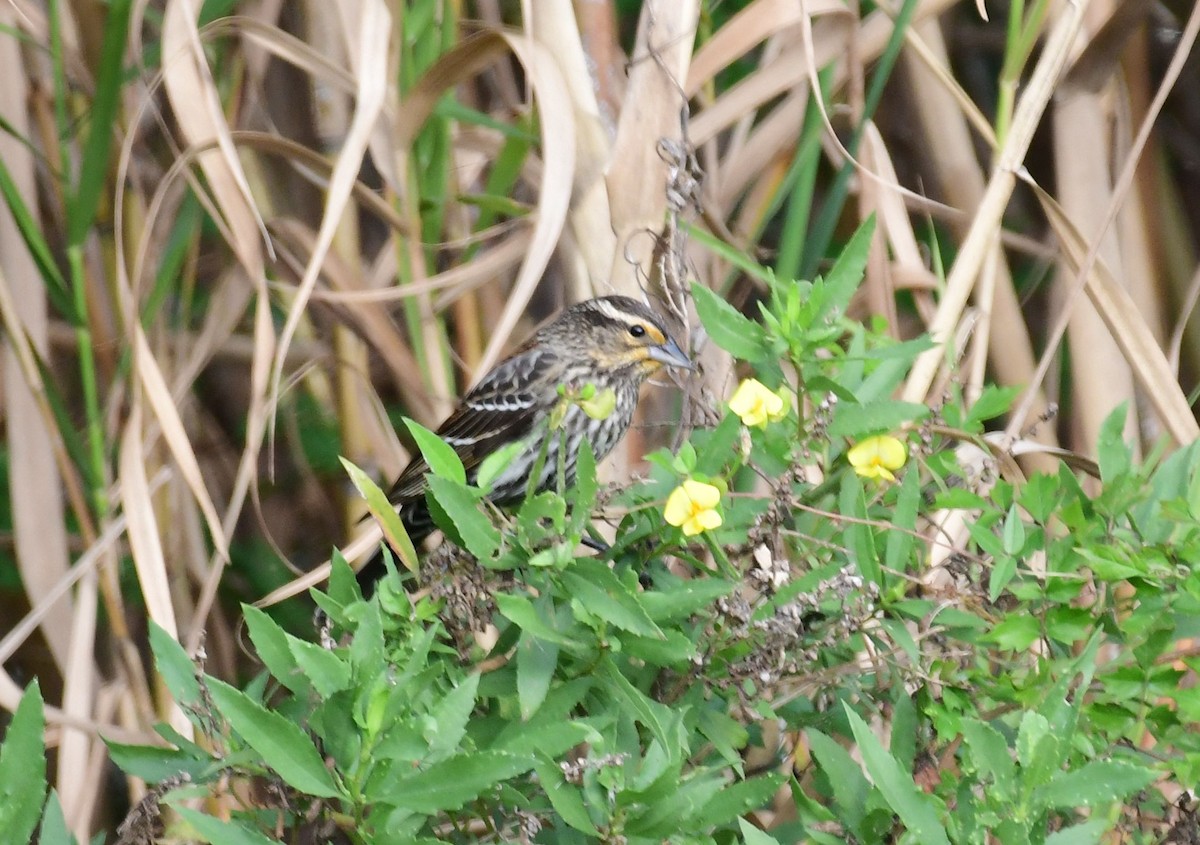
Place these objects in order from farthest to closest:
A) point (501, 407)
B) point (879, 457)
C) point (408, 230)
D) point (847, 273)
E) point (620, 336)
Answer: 1. point (501, 407)
2. point (620, 336)
3. point (408, 230)
4. point (847, 273)
5. point (879, 457)

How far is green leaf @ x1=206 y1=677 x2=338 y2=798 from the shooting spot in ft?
2.93

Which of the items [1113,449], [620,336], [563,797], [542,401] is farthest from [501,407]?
[563,797]

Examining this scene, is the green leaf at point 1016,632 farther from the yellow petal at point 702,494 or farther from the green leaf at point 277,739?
the green leaf at point 277,739

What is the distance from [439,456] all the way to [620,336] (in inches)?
44.8

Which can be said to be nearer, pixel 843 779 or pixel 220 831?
pixel 220 831

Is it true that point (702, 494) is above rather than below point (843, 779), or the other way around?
above

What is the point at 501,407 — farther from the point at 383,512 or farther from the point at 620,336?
the point at 383,512

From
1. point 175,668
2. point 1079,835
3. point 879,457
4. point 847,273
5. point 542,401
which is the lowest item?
point 542,401

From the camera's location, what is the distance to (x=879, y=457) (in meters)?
1.12

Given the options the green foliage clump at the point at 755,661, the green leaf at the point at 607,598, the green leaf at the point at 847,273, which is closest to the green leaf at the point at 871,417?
the green foliage clump at the point at 755,661

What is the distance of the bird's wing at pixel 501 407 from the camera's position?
7.52 feet

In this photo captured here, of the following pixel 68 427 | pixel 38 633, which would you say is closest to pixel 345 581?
pixel 68 427

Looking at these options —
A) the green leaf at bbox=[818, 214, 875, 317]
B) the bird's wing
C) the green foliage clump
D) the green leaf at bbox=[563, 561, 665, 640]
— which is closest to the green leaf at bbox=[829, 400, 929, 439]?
the green foliage clump

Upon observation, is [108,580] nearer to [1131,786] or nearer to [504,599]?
[504,599]
